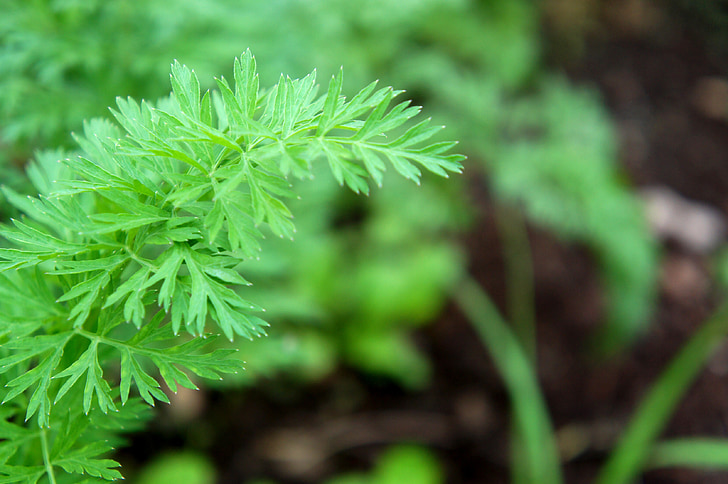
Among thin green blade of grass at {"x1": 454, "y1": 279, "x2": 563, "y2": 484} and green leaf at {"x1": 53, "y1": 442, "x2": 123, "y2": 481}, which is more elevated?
thin green blade of grass at {"x1": 454, "y1": 279, "x2": 563, "y2": 484}

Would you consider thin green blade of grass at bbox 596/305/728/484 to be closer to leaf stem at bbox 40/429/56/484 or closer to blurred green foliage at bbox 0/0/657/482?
blurred green foliage at bbox 0/0/657/482

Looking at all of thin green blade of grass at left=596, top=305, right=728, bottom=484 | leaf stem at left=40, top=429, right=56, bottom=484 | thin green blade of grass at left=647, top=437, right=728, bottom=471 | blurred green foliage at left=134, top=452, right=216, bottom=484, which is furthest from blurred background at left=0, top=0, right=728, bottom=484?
leaf stem at left=40, top=429, right=56, bottom=484

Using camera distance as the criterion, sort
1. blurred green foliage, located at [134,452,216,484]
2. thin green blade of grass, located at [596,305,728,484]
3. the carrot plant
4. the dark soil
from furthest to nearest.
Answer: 1. the dark soil
2. thin green blade of grass, located at [596,305,728,484]
3. blurred green foliage, located at [134,452,216,484]
4. the carrot plant

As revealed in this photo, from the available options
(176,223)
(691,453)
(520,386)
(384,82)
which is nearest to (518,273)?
(520,386)

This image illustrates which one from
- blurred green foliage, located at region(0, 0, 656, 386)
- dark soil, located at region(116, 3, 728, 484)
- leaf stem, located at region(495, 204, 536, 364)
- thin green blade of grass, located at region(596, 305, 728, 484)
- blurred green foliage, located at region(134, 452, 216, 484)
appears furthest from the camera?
leaf stem, located at region(495, 204, 536, 364)

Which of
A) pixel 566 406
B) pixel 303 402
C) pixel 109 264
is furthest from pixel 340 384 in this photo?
pixel 109 264

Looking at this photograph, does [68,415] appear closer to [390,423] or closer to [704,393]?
[390,423]
